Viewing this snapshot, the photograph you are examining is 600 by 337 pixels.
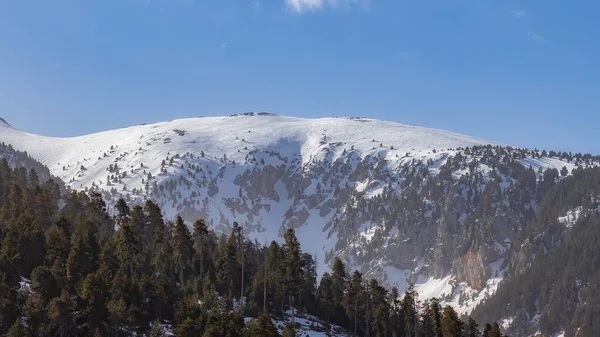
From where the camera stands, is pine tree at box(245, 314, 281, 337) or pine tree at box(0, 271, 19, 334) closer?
pine tree at box(0, 271, 19, 334)

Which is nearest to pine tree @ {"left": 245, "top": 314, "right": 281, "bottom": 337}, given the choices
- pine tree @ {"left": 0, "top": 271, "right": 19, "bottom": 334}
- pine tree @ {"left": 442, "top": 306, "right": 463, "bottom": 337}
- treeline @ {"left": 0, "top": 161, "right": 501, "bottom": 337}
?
treeline @ {"left": 0, "top": 161, "right": 501, "bottom": 337}

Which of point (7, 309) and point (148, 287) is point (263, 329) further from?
point (7, 309)

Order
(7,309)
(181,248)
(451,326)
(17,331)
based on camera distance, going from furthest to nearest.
Answer: (181,248) → (451,326) → (7,309) → (17,331)

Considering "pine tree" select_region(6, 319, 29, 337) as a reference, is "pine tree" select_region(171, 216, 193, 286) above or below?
above

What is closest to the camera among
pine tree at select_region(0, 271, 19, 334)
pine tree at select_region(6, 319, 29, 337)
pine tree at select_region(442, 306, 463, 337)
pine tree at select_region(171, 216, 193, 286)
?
pine tree at select_region(6, 319, 29, 337)

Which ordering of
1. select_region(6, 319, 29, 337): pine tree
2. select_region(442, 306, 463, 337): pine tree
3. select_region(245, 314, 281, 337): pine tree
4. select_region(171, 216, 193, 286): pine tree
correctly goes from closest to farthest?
select_region(6, 319, 29, 337): pine tree
select_region(245, 314, 281, 337): pine tree
select_region(442, 306, 463, 337): pine tree
select_region(171, 216, 193, 286): pine tree

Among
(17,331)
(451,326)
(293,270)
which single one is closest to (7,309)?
(17,331)

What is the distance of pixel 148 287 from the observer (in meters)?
82.4

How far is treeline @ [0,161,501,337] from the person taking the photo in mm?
69125

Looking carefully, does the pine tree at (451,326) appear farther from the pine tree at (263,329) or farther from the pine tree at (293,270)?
the pine tree at (263,329)

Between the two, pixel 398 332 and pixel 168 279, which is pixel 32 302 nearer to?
pixel 168 279

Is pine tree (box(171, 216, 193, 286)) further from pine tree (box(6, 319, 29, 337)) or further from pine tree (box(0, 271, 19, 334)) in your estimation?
pine tree (box(6, 319, 29, 337))

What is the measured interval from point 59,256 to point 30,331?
19.4 m

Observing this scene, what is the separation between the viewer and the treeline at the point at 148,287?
227 feet
